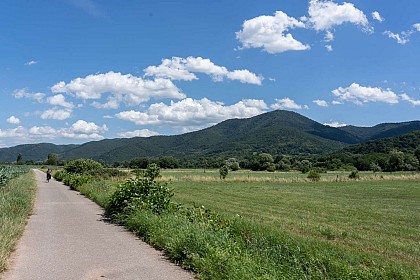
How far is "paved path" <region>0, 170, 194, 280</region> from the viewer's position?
23.9ft

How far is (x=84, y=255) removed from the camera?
887cm

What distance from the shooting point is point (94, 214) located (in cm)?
1653

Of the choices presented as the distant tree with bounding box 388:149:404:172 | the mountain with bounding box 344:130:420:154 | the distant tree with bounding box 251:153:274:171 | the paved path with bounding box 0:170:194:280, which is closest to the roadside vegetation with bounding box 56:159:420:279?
the paved path with bounding box 0:170:194:280

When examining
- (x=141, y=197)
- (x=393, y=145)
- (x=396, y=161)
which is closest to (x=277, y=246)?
(x=141, y=197)

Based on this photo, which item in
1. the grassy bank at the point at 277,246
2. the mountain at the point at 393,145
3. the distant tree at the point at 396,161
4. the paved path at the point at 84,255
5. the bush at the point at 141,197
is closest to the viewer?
the grassy bank at the point at 277,246

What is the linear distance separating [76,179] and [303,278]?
1218 inches

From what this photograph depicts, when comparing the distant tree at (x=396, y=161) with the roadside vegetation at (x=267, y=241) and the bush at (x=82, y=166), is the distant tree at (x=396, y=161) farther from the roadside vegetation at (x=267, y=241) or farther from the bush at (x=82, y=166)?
the roadside vegetation at (x=267, y=241)

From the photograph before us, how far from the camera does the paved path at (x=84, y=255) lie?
7270 mm

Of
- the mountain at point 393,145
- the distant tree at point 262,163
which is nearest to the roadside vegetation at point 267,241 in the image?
the distant tree at point 262,163

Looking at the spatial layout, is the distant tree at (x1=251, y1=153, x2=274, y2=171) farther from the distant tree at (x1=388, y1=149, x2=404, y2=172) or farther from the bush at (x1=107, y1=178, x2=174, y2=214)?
the bush at (x1=107, y1=178, x2=174, y2=214)

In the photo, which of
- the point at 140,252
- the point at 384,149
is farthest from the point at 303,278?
the point at 384,149

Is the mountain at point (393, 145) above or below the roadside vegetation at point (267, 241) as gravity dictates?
above

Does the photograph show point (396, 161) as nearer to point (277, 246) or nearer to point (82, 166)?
point (82, 166)

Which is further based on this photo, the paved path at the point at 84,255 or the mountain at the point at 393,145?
the mountain at the point at 393,145
